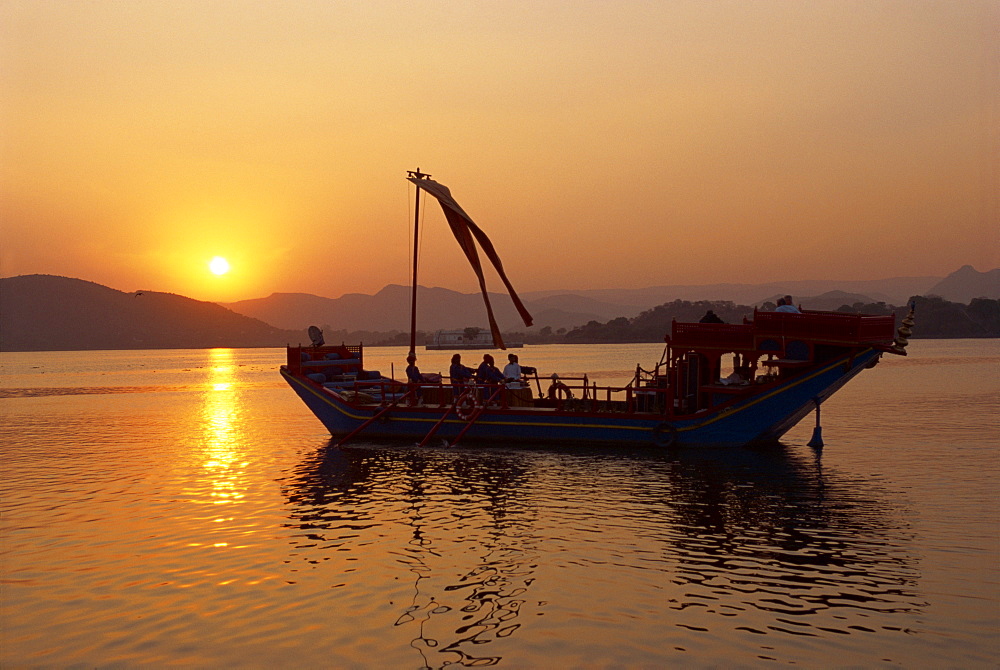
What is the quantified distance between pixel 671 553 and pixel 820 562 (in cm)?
259

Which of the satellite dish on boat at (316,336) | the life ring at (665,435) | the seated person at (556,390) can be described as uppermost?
the satellite dish on boat at (316,336)

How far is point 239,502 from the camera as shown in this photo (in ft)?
73.7

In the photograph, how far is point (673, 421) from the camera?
2778 centimetres

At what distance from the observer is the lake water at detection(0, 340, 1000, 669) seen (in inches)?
438

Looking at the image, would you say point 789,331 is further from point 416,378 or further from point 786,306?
point 416,378

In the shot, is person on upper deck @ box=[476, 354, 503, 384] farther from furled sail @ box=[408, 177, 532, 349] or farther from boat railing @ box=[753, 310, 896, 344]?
boat railing @ box=[753, 310, 896, 344]

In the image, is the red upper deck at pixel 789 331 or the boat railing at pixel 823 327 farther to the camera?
the red upper deck at pixel 789 331

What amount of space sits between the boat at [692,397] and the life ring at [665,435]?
0.03 m

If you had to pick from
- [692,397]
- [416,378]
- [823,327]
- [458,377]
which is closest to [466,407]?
[458,377]

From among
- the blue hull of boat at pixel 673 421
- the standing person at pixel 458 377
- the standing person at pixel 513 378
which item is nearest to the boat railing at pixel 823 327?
the blue hull of boat at pixel 673 421

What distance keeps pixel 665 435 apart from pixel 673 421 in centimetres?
53

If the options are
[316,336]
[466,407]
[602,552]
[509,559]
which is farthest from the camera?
[316,336]

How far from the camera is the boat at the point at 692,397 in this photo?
1045 inches

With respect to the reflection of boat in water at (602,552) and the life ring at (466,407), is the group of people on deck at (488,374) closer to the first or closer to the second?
the life ring at (466,407)
